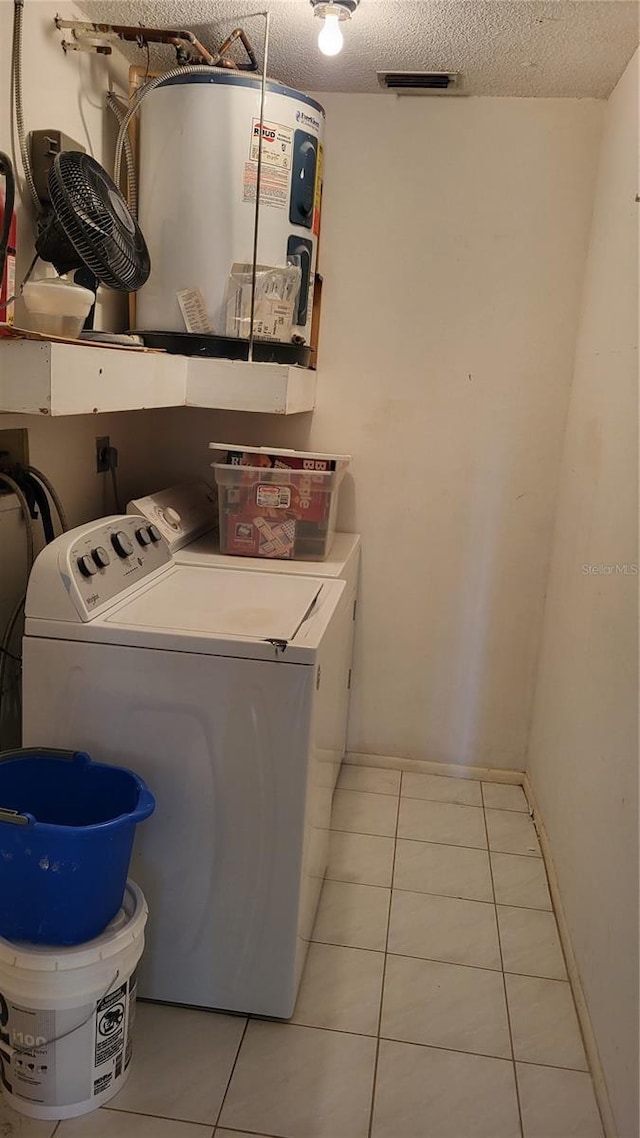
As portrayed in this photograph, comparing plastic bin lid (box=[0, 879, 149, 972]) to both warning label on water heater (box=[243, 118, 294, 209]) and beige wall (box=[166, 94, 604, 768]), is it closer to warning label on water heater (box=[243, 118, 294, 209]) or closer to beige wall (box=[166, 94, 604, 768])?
beige wall (box=[166, 94, 604, 768])

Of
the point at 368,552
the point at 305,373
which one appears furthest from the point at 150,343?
the point at 368,552

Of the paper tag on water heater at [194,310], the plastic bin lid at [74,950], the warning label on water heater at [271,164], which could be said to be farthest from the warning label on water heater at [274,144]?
the plastic bin lid at [74,950]

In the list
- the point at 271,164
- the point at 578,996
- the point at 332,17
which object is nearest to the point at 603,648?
the point at 578,996

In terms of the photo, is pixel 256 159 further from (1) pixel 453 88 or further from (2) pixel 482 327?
(2) pixel 482 327

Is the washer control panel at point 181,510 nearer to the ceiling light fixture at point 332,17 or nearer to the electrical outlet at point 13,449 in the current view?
the electrical outlet at point 13,449

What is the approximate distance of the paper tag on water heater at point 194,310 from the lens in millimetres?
2053

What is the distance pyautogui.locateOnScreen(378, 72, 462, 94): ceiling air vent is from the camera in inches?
86.0

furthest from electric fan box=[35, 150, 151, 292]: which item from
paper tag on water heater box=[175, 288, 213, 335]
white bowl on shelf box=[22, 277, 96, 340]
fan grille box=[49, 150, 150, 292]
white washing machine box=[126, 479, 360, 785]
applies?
white washing machine box=[126, 479, 360, 785]

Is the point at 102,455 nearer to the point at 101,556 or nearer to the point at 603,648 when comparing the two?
the point at 101,556

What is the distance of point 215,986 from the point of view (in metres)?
1.65

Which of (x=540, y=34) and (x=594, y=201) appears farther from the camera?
(x=594, y=201)

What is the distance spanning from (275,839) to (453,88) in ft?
6.96

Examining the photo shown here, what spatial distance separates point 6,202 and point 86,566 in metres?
0.72

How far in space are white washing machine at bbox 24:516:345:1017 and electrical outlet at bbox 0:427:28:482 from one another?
29 cm
